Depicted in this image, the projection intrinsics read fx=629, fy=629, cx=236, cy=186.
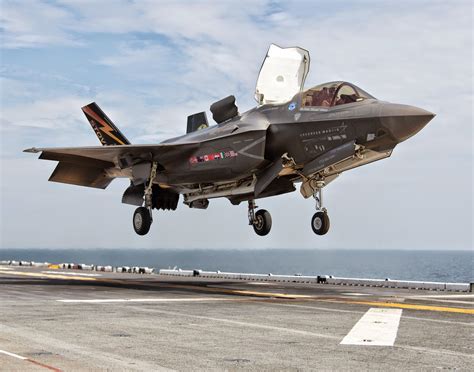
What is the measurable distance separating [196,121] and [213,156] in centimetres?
592

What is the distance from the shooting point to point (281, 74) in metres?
24.6

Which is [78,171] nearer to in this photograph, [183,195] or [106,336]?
[183,195]

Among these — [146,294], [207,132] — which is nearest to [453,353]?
[146,294]

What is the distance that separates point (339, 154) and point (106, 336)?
12879 mm

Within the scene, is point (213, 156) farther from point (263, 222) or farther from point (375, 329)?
point (375, 329)

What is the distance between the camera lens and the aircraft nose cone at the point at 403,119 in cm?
1945

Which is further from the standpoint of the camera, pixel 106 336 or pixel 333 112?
pixel 333 112

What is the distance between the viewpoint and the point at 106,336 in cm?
1002

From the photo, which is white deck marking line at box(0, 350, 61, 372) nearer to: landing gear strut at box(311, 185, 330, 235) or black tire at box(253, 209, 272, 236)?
→ landing gear strut at box(311, 185, 330, 235)

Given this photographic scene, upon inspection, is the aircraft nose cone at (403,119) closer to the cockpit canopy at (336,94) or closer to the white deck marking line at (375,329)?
the cockpit canopy at (336,94)

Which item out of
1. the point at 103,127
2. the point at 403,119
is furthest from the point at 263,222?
the point at 403,119

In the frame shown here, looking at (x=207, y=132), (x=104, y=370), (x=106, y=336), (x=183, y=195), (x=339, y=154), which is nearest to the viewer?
(x=104, y=370)

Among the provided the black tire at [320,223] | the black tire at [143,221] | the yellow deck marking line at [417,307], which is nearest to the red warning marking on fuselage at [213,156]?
the black tire at [143,221]

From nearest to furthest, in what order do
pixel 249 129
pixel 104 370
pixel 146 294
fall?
pixel 104 370 < pixel 146 294 < pixel 249 129
